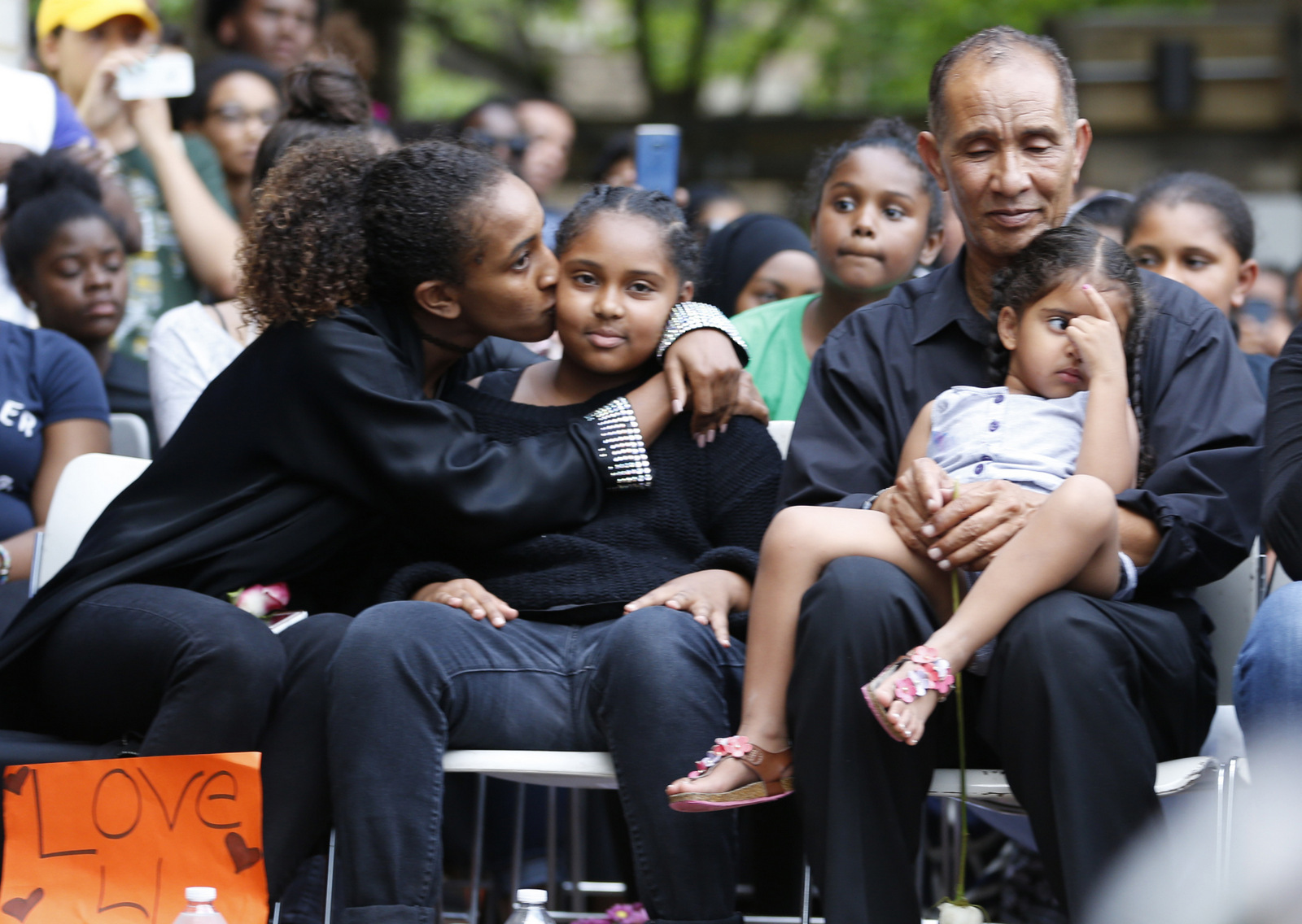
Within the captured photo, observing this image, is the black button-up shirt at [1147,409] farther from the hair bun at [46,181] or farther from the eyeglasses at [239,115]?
the eyeglasses at [239,115]

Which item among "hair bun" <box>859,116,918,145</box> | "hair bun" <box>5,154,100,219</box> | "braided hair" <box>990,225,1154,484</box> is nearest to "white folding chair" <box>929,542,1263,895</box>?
"braided hair" <box>990,225,1154,484</box>

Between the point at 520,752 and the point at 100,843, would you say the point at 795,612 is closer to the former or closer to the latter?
the point at 520,752

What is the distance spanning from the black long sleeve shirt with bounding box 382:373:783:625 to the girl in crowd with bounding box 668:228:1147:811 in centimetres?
35

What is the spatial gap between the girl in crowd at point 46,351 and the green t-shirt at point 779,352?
1.76 metres

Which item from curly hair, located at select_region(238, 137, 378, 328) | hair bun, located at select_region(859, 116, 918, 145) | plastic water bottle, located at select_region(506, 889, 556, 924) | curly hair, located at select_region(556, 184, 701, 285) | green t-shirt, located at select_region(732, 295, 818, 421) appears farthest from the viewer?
hair bun, located at select_region(859, 116, 918, 145)

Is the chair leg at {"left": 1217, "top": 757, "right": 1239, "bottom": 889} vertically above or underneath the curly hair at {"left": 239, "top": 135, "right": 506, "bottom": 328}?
underneath

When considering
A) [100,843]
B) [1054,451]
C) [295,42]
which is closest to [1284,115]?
[295,42]

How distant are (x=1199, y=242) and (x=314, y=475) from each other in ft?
8.52

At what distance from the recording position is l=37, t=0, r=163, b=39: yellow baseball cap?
16.6 ft

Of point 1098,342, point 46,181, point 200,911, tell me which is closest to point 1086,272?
point 1098,342

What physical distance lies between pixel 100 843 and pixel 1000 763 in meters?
1.64

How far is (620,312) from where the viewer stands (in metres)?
3.10

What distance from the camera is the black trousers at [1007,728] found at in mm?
2322

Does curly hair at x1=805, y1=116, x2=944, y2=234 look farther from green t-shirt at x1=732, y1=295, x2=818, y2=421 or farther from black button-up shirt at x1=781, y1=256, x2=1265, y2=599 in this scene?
black button-up shirt at x1=781, y1=256, x2=1265, y2=599
